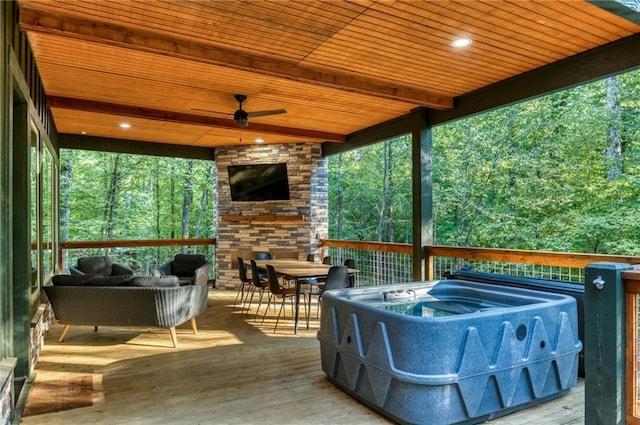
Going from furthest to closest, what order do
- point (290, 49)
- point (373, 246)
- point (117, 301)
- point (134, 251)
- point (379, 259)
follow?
point (134, 251), point (379, 259), point (373, 246), point (117, 301), point (290, 49)

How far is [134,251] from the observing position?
12.1 m

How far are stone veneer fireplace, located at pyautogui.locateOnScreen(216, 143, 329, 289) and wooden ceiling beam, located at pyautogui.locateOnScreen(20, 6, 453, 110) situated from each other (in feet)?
11.4

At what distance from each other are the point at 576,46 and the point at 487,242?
7544mm

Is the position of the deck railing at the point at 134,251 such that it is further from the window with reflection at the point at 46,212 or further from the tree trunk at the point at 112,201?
the tree trunk at the point at 112,201

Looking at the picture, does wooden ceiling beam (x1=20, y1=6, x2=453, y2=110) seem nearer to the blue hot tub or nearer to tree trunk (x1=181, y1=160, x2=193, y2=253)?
the blue hot tub

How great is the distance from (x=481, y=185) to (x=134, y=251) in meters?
9.92

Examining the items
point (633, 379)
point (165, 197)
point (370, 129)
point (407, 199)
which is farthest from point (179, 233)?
point (633, 379)

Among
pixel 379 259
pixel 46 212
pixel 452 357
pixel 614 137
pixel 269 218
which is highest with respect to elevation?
pixel 614 137

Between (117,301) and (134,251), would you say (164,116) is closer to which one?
(117,301)

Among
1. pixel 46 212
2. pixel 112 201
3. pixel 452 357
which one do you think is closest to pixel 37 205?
pixel 46 212

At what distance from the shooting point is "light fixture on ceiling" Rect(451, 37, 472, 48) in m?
3.76

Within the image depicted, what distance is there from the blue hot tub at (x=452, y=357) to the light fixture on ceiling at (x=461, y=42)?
2317 mm

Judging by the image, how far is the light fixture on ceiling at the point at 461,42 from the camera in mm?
3764

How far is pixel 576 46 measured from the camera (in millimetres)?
3945
